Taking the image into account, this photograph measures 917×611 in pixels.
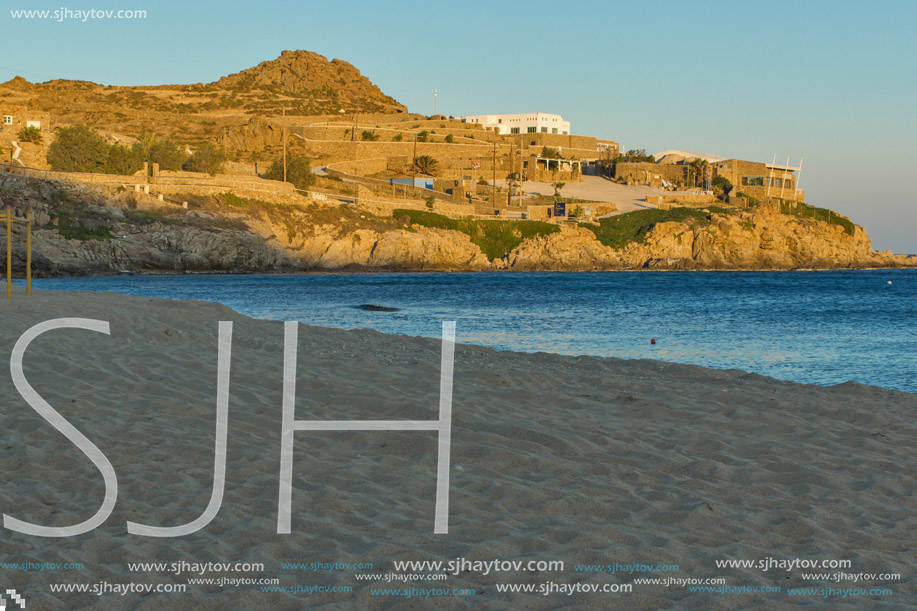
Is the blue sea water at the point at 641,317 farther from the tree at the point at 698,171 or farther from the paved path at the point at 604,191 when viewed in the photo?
the tree at the point at 698,171

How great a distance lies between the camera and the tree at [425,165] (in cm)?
9250

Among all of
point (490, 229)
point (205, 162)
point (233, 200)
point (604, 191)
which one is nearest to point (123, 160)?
point (205, 162)

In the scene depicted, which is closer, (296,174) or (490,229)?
(296,174)

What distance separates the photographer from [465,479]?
5.88 m

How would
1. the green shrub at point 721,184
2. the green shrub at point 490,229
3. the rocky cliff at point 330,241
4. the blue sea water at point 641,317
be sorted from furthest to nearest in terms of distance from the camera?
the green shrub at point 721,184
the green shrub at point 490,229
the rocky cliff at point 330,241
the blue sea water at point 641,317

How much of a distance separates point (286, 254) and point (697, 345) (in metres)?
44.6

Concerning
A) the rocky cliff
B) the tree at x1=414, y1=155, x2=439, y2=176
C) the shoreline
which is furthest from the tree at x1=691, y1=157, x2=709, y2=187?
the tree at x1=414, y1=155, x2=439, y2=176

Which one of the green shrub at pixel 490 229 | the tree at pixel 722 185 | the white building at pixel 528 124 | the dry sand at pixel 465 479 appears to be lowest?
the dry sand at pixel 465 479

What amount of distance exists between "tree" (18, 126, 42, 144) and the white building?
61952 millimetres

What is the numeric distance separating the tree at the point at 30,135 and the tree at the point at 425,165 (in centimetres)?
4048

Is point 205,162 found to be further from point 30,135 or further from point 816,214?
point 816,214

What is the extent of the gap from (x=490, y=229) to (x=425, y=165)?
834 inches

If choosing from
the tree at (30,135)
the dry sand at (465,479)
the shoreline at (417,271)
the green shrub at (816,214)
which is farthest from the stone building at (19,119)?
the green shrub at (816,214)

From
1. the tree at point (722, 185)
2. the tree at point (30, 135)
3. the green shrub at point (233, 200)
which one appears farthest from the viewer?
the tree at point (722, 185)
